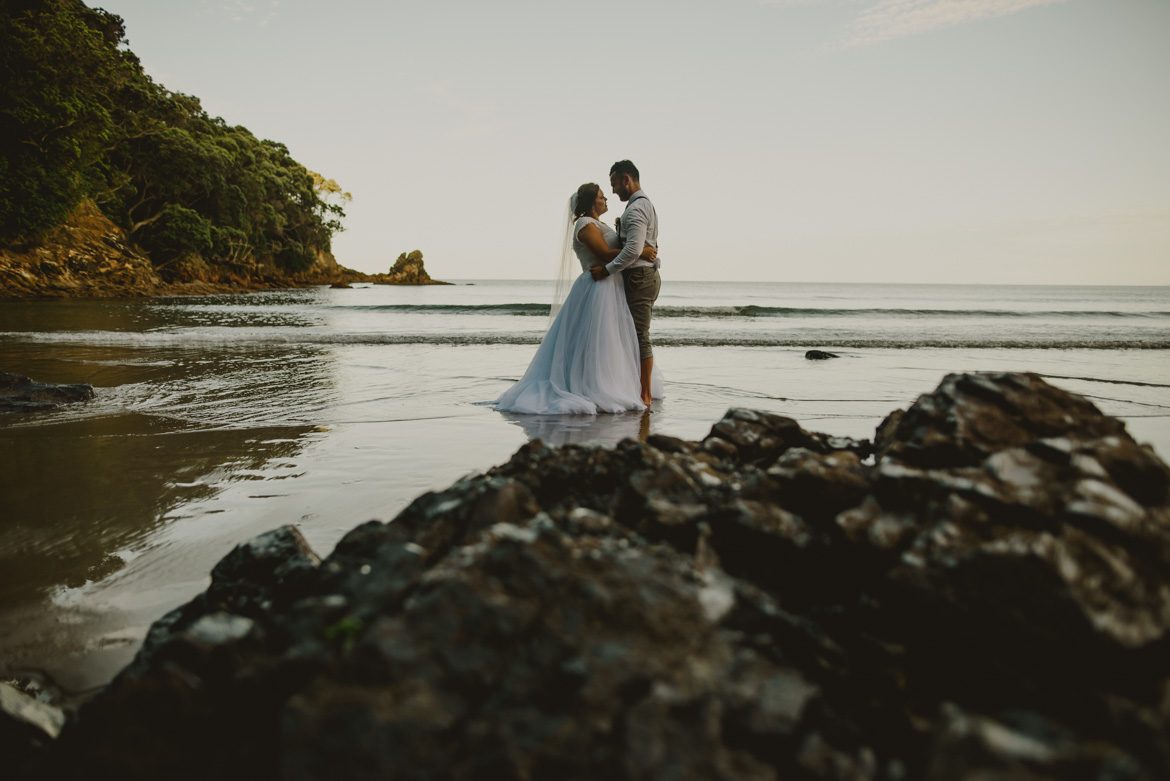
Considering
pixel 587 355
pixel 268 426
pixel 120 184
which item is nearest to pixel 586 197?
pixel 587 355

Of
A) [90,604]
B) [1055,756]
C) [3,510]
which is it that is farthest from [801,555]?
[3,510]

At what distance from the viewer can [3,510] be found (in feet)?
10.6

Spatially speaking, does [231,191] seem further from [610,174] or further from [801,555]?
[801,555]

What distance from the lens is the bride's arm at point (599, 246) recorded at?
6.64 meters

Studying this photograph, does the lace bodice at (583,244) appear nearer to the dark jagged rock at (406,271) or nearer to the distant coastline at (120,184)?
the distant coastline at (120,184)

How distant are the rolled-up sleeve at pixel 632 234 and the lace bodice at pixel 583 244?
0.63 ft

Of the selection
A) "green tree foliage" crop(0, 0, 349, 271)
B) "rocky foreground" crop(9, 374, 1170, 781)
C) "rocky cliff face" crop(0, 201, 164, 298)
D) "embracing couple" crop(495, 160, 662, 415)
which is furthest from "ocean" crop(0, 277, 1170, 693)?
"rocky cliff face" crop(0, 201, 164, 298)

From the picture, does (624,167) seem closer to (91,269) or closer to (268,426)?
(268,426)

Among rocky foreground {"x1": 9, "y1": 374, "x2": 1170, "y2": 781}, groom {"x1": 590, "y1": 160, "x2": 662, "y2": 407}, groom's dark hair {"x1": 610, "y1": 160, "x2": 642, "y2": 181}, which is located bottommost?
rocky foreground {"x1": 9, "y1": 374, "x2": 1170, "y2": 781}

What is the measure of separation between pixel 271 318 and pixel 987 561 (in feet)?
72.2

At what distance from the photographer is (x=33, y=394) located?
6074 millimetres

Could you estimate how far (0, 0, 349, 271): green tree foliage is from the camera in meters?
25.0

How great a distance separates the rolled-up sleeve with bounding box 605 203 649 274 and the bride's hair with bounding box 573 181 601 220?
0.39 meters

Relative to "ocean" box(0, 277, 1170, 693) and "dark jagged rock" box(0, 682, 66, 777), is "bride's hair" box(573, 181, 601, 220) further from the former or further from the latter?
"dark jagged rock" box(0, 682, 66, 777)
